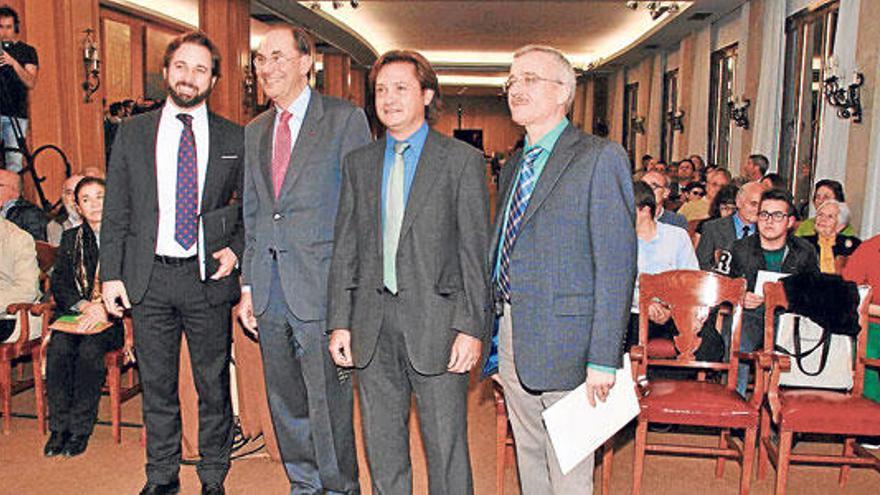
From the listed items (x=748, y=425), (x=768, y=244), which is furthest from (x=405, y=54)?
(x=768, y=244)

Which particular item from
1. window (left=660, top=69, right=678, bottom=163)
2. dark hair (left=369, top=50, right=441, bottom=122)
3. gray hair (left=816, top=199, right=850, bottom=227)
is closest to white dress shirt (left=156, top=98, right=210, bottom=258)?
dark hair (left=369, top=50, right=441, bottom=122)

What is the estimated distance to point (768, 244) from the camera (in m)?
3.86

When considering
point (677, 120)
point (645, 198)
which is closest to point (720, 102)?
point (677, 120)

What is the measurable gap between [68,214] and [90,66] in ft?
9.43

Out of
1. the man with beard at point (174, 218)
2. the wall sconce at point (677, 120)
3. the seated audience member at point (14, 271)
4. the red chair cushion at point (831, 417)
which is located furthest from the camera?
the wall sconce at point (677, 120)

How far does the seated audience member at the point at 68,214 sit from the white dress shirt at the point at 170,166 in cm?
179

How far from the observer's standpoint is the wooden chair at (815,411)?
3.00 m

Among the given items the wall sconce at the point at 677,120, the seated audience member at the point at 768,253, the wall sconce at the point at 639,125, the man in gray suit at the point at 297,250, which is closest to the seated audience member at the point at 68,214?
the man in gray suit at the point at 297,250

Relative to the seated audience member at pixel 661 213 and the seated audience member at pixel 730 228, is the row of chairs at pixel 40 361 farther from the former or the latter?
the seated audience member at pixel 730 228

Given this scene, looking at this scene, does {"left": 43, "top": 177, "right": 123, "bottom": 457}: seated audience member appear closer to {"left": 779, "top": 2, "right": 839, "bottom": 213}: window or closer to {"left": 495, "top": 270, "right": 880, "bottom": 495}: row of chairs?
{"left": 495, "top": 270, "right": 880, "bottom": 495}: row of chairs

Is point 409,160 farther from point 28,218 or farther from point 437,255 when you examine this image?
point 28,218

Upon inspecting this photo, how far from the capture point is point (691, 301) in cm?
336

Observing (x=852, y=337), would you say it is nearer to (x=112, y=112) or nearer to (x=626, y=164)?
(x=626, y=164)

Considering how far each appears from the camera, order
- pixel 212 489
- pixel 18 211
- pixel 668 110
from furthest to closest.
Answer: pixel 668 110 → pixel 18 211 → pixel 212 489
